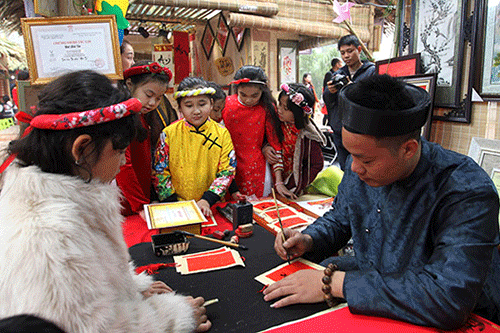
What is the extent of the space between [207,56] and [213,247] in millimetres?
5880

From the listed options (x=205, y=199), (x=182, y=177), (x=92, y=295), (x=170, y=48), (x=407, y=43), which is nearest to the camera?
(x=92, y=295)

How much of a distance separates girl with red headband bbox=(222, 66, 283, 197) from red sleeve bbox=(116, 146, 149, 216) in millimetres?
856

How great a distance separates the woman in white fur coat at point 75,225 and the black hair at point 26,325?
0.02 m

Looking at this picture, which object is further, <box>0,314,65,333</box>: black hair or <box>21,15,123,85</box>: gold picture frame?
<box>21,15,123,85</box>: gold picture frame

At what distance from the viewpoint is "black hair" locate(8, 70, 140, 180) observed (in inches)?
37.5

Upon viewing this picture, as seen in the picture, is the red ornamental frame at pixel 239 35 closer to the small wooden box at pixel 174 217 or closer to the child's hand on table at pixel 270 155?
the child's hand on table at pixel 270 155

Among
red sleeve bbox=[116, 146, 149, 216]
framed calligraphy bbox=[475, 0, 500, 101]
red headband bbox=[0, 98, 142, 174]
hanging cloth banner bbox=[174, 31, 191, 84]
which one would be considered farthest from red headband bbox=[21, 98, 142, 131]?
hanging cloth banner bbox=[174, 31, 191, 84]

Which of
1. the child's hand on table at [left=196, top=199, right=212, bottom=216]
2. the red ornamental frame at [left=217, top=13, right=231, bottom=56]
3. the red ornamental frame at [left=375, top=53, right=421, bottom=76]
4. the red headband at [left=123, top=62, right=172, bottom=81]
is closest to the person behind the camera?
the child's hand on table at [left=196, top=199, right=212, bottom=216]

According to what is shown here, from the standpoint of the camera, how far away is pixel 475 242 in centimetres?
97

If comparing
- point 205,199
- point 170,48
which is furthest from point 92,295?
point 170,48

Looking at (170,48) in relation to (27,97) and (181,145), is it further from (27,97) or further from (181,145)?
(27,97)

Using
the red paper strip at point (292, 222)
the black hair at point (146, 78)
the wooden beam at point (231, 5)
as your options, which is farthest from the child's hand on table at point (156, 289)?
the wooden beam at point (231, 5)

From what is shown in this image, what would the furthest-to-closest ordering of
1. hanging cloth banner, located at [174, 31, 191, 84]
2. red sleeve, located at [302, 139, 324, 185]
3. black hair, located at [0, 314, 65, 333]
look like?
1. hanging cloth banner, located at [174, 31, 191, 84]
2. red sleeve, located at [302, 139, 324, 185]
3. black hair, located at [0, 314, 65, 333]

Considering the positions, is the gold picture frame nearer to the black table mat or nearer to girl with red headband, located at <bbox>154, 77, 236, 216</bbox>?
girl with red headband, located at <bbox>154, 77, 236, 216</bbox>
